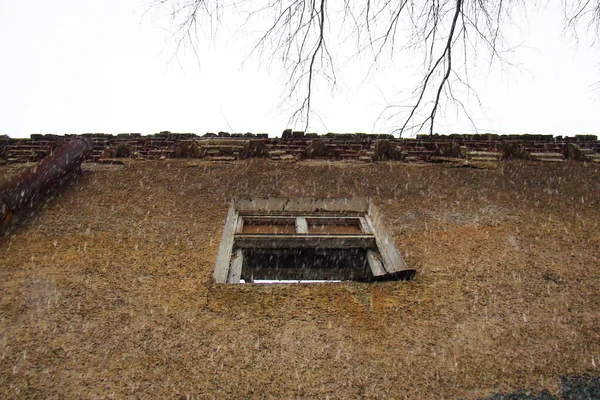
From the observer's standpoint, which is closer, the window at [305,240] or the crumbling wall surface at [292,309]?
the crumbling wall surface at [292,309]

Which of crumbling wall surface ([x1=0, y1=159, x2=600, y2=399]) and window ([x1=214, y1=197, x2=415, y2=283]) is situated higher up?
window ([x1=214, y1=197, x2=415, y2=283])

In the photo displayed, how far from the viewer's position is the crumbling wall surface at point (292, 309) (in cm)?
173

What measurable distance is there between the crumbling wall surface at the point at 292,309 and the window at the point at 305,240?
0.14 m

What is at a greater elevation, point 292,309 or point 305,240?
point 305,240

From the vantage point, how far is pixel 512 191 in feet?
10.9

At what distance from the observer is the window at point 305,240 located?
2.80 meters

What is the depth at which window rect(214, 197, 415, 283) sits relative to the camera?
2.80 m

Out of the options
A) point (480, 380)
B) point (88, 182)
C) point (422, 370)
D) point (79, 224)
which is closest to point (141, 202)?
point (79, 224)

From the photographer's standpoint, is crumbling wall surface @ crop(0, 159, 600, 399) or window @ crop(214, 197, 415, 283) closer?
crumbling wall surface @ crop(0, 159, 600, 399)

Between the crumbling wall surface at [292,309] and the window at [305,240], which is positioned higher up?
the window at [305,240]

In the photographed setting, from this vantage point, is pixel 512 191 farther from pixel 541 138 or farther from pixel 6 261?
pixel 6 261

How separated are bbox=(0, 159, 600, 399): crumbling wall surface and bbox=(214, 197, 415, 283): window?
0.14m

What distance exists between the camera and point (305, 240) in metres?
2.89

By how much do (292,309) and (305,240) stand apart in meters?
0.84
